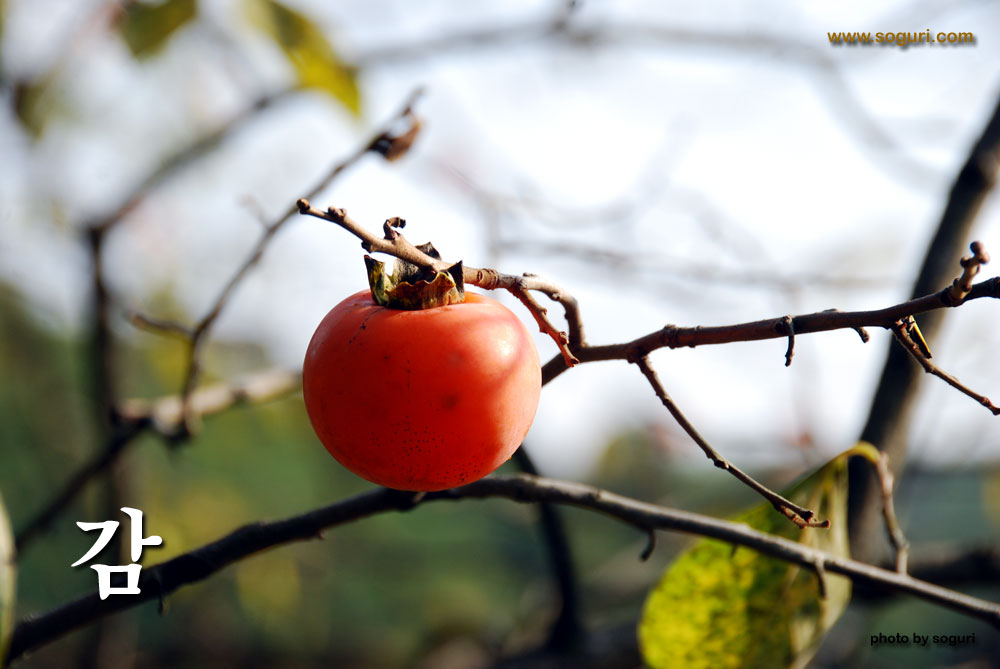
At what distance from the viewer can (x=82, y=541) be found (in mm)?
3293

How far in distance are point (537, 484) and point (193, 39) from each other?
2.22 metres

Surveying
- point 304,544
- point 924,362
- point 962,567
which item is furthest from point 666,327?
point 304,544

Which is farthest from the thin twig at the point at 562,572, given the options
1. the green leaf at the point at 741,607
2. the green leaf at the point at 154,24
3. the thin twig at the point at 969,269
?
the green leaf at the point at 154,24

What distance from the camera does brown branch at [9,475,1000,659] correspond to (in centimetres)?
77

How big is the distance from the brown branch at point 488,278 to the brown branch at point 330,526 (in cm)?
16

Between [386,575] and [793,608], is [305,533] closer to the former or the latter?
[793,608]

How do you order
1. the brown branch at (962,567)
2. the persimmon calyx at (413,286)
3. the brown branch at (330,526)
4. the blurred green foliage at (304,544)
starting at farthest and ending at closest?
the blurred green foliage at (304,544) < the brown branch at (962,567) < the brown branch at (330,526) < the persimmon calyx at (413,286)

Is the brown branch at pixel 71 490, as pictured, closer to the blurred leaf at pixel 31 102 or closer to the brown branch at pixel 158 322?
the brown branch at pixel 158 322

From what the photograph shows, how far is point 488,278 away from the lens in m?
0.65

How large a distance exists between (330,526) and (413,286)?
0.27 meters

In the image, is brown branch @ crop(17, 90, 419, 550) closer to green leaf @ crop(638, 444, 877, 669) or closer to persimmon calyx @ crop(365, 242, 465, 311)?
persimmon calyx @ crop(365, 242, 465, 311)

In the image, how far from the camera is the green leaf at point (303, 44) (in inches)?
56.3

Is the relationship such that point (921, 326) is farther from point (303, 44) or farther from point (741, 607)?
point (303, 44)

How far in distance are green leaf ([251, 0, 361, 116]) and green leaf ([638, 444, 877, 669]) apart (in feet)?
3.67
